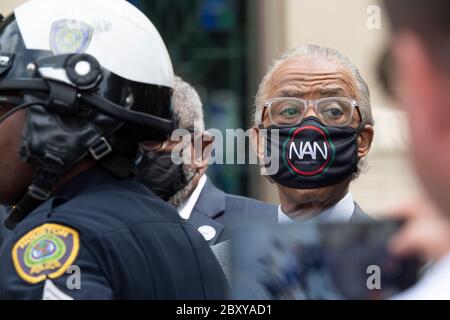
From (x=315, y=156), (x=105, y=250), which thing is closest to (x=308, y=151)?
(x=315, y=156)

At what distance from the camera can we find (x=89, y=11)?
230cm

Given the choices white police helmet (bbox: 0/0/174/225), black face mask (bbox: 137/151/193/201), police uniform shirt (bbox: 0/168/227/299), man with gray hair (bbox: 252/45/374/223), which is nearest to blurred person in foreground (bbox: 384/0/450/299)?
police uniform shirt (bbox: 0/168/227/299)

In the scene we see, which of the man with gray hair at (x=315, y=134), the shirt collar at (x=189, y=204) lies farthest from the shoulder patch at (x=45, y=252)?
the shirt collar at (x=189, y=204)

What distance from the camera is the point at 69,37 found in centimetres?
223

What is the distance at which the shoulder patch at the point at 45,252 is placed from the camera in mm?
1918

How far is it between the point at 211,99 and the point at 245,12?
78 centimetres

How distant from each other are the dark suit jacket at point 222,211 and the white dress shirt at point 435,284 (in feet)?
8.48

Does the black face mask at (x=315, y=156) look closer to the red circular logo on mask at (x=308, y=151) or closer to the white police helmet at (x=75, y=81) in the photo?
the red circular logo on mask at (x=308, y=151)

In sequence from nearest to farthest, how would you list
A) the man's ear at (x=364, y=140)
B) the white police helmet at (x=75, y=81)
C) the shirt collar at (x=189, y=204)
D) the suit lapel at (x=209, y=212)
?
1. the white police helmet at (x=75, y=81)
2. the man's ear at (x=364, y=140)
3. the suit lapel at (x=209, y=212)
4. the shirt collar at (x=189, y=204)

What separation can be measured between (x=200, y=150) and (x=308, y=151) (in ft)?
2.66

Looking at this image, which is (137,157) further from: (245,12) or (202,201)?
(245,12)

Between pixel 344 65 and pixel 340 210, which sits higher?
pixel 344 65

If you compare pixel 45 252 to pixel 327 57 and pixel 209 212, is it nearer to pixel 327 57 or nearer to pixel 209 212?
pixel 327 57

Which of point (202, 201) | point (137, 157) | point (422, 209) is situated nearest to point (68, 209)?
point (137, 157)
